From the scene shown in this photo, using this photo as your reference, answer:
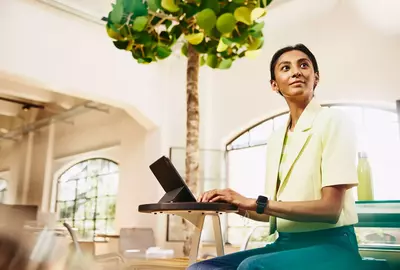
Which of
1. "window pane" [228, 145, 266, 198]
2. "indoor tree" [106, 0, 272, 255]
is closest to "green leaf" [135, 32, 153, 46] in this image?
"indoor tree" [106, 0, 272, 255]

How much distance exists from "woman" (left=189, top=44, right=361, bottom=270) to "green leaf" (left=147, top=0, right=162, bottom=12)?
1568mm

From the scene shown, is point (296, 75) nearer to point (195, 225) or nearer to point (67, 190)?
point (195, 225)

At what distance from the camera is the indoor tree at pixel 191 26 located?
2844 mm

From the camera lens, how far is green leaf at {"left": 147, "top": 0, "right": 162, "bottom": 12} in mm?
2904

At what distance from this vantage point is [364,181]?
207cm

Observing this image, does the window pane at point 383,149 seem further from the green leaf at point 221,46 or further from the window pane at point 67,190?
the window pane at point 67,190

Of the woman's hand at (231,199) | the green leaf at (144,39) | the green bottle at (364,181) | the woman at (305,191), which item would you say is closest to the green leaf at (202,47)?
the green leaf at (144,39)

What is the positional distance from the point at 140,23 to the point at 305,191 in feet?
6.33

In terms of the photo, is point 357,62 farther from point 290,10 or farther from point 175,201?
point 175,201

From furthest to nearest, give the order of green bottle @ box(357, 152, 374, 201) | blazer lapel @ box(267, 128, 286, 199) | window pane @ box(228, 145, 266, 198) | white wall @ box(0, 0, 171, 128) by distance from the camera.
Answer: window pane @ box(228, 145, 266, 198)
white wall @ box(0, 0, 171, 128)
green bottle @ box(357, 152, 374, 201)
blazer lapel @ box(267, 128, 286, 199)

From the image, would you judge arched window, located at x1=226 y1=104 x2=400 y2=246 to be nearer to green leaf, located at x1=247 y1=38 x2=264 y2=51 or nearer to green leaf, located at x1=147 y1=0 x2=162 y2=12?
green leaf, located at x1=247 y1=38 x2=264 y2=51

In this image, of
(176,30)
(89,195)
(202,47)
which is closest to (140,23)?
(176,30)

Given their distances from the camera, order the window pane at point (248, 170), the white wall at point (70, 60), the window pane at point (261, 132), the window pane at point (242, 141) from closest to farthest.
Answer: the white wall at point (70, 60), the window pane at point (248, 170), the window pane at point (261, 132), the window pane at point (242, 141)

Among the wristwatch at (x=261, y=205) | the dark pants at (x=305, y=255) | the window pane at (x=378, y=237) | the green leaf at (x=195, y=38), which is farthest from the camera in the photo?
the green leaf at (x=195, y=38)
